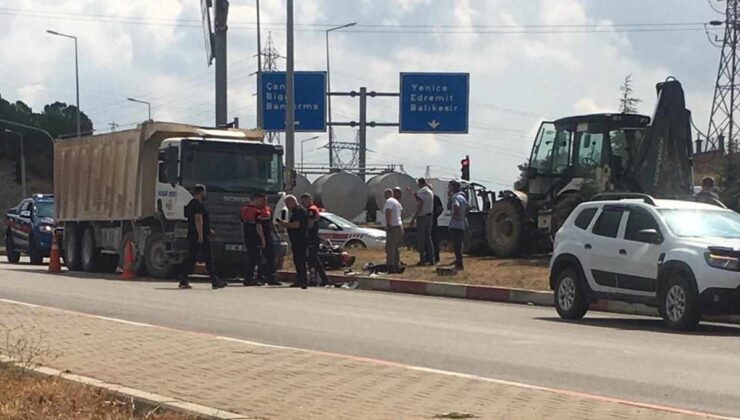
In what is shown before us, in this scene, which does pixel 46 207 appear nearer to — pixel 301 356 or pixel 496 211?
pixel 496 211

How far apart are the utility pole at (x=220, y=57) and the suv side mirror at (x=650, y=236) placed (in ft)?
65.2

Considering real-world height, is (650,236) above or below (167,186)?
below

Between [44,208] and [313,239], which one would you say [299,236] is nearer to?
[313,239]

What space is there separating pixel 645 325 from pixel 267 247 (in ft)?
30.2

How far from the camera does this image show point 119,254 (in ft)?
95.9

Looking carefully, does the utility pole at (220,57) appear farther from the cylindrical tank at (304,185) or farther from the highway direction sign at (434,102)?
the cylindrical tank at (304,185)

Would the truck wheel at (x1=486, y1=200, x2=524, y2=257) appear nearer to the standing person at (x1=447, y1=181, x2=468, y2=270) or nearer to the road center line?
the standing person at (x1=447, y1=181, x2=468, y2=270)

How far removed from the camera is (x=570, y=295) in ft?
59.5

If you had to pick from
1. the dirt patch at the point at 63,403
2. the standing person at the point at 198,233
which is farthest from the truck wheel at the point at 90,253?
the dirt patch at the point at 63,403

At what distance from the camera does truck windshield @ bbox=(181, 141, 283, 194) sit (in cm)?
2578

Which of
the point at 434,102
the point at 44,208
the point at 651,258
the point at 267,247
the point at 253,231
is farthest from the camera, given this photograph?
the point at 434,102

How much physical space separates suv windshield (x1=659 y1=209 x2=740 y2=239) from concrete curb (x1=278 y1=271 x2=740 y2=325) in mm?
1756

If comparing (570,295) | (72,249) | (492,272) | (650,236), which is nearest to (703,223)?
(650,236)

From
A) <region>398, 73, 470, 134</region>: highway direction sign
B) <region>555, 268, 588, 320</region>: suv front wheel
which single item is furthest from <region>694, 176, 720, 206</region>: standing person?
<region>398, 73, 470, 134</region>: highway direction sign
